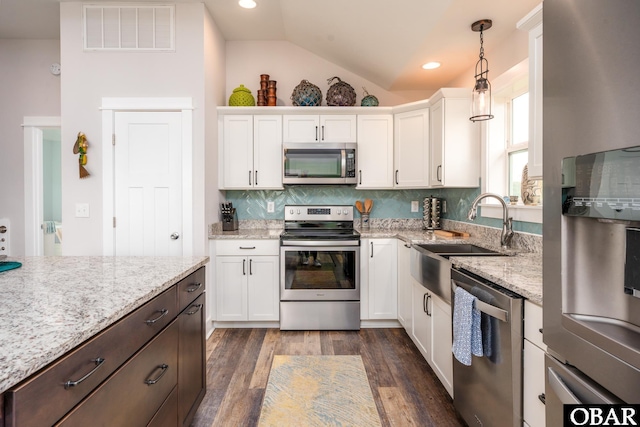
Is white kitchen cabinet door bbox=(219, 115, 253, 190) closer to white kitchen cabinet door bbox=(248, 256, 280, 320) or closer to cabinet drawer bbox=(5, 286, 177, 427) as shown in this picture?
white kitchen cabinet door bbox=(248, 256, 280, 320)

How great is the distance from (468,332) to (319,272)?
1701 millimetres

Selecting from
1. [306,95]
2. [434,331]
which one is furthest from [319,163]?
[434,331]

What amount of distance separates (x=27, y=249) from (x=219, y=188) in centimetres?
221

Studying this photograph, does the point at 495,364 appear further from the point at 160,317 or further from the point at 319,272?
the point at 319,272

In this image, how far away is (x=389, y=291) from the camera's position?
10.3 feet

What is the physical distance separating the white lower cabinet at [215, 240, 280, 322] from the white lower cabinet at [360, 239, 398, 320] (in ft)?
2.73

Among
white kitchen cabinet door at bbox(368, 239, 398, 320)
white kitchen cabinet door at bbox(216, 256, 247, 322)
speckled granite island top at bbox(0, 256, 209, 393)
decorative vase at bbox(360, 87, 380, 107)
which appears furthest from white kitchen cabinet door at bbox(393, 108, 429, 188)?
speckled granite island top at bbox(0, 256, 209, 393)

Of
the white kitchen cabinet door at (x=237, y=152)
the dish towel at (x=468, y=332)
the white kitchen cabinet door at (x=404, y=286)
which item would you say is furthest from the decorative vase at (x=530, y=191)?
the white kitchen cabinet door at (x=237, y=152)

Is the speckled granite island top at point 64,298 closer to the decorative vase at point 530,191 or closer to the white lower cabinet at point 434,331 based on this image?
the white lower cabinet at point 434,331

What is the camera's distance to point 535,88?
1.47m

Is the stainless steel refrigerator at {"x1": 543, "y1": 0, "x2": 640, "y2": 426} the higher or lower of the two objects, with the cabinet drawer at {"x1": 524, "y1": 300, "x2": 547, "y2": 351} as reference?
higher

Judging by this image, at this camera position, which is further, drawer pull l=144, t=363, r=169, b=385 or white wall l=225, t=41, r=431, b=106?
white wall l=225, t=41, r=431, b=106

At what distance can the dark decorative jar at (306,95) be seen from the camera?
331 cm

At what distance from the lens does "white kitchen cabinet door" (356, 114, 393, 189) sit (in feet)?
11.0
